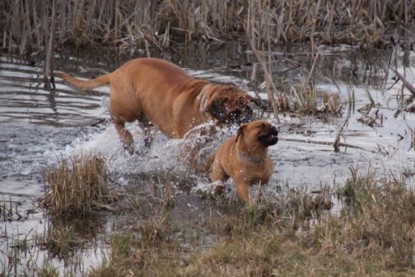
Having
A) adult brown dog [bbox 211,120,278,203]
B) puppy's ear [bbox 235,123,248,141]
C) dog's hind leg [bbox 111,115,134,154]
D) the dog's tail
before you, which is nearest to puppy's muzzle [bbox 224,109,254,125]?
adult brown dog [bbox 211,120,278,203]

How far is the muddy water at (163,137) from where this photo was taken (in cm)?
729

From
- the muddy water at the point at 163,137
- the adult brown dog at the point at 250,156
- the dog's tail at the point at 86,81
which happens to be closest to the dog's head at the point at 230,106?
the muddy water at the point at 163,137

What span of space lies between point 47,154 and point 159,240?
285 centimetres

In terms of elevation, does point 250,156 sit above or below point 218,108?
below

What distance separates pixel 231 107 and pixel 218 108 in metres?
0.11

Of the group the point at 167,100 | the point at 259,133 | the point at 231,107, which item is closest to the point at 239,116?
the point at 231,107

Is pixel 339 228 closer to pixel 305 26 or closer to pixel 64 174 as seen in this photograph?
pixel 64 174

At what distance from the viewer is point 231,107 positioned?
25.0 ft

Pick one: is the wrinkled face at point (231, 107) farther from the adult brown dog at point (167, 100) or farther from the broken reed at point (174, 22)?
the broken reed at point (174, 22)

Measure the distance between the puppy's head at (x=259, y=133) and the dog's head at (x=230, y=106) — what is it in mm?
544

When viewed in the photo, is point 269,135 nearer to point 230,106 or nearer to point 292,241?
point 230,106

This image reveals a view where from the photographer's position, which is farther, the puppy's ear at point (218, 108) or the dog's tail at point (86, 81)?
the dog's tail at point (86, 81)

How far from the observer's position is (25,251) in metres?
6.10

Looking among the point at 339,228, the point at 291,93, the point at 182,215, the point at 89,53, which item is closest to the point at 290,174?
the point at 182,215
